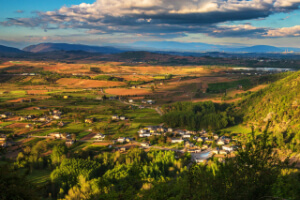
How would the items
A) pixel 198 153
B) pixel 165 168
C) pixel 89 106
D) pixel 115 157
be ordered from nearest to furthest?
pixel 165 168
pixel 115 157
pixel 198 153
pixel 89 106

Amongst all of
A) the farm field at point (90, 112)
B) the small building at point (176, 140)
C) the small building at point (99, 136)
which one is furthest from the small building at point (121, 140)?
the small building at point (176, 140)

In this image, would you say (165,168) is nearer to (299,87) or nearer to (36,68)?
(299,87)

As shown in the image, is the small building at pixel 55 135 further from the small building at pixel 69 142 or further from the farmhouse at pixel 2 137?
the farmhouse at pixel 2 137

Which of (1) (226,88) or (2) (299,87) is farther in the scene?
(1) (226,88)

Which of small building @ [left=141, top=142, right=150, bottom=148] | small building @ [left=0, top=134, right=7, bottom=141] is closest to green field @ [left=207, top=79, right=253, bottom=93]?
small building @ [left=141, top=142, right=150, bottom=148]

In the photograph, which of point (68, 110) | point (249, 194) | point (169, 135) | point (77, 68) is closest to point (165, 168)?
point (169, 135)

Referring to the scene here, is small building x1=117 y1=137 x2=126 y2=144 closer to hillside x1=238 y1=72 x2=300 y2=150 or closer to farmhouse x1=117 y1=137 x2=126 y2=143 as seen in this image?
farmhouse x1=117 y1=137 x2=126 y2=143

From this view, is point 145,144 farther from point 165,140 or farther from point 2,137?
point 2,137

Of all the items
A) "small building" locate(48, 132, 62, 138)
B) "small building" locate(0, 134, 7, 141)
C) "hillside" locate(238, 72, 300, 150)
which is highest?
"hillside" locate(238, 72, 300, 150)

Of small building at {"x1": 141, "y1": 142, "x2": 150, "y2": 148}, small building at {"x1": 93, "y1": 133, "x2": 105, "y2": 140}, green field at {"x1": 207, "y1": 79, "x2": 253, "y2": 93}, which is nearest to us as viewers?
small building at {"x1": 141, "y1": 142, "x2": 150, "y2": 148}
